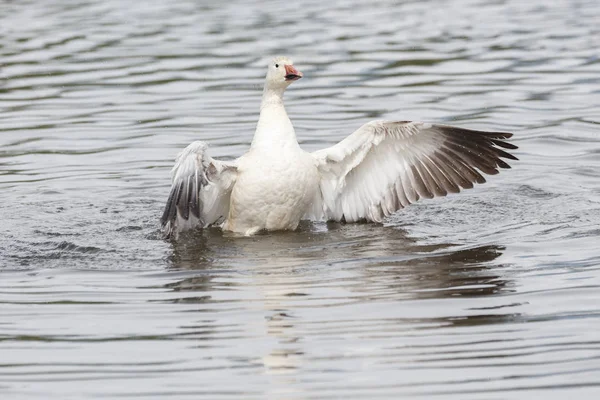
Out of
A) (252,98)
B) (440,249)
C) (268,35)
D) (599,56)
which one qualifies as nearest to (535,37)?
(599,56)

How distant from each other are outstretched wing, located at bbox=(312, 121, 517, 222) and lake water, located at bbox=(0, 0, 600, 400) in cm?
27

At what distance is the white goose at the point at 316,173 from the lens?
10289 millimetres

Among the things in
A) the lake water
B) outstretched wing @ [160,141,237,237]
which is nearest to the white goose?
outstretched wing @ [160,141,237,237]

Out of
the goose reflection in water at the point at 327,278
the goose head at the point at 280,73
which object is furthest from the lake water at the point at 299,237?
the goose head at the point at 280,73

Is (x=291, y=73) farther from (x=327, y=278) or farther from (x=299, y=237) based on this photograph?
(x=327, y=278)

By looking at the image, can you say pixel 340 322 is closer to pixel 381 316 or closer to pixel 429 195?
pixel 381 316

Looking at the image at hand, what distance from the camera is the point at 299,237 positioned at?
1055 centimetres

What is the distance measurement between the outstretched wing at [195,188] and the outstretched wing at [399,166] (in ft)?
2.90

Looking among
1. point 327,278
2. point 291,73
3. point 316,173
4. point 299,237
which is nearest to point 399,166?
point 316,173

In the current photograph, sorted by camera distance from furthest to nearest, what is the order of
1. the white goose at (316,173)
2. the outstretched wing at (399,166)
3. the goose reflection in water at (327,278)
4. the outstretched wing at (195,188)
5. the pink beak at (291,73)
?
the outstretched wing at (399,166), the pink beak at (291,73), the white goose at (316,173), the outstretched wing at (195,188), the goose reflection in water at (327,278)

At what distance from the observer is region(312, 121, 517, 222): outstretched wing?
10734mm

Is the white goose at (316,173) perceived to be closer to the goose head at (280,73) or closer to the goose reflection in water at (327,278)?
the goose head at (280,73)

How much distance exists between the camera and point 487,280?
337 inches

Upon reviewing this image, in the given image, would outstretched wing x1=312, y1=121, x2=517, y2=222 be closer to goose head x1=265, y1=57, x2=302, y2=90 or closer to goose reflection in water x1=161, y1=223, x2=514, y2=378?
goose reflection in water x1=161, y1=223, x2=514, y2=378
